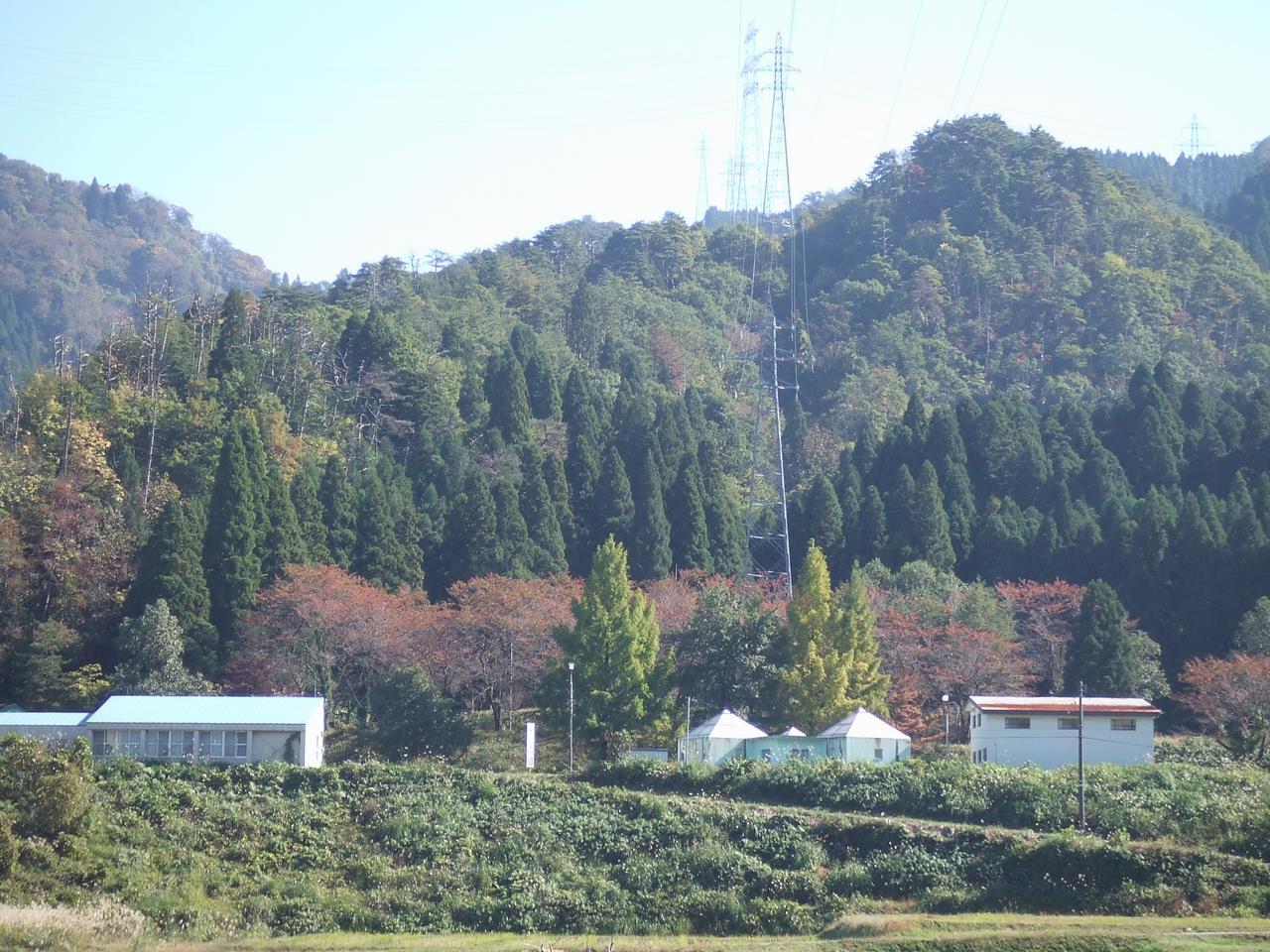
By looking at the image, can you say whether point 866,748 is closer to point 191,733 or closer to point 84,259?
point 191,733

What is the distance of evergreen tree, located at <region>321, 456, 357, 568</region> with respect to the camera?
49.7 m

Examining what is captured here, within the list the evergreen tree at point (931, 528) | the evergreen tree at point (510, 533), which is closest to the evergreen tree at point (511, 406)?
the evergreen tree at point (510, 533)

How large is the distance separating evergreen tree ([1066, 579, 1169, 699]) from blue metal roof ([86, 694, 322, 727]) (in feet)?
65.2

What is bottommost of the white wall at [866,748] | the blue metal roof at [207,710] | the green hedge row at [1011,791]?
the green hedge row at [1011,791]

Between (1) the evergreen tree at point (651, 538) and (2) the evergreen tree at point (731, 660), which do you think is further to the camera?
(1) the evergreen tree at point (651, 538)

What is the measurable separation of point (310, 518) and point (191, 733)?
16.2m

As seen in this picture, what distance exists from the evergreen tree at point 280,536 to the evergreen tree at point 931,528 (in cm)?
1997

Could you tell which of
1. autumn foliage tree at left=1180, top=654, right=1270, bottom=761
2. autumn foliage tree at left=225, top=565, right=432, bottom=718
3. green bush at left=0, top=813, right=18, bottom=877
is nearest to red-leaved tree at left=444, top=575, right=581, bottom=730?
autumn foliage tree at left=225, top=565, right=432, bottom=718

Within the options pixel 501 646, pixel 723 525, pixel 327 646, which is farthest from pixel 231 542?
pixel 723 525

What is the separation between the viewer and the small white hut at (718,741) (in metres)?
35.9

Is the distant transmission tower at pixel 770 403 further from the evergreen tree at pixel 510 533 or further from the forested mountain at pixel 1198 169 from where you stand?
the forested mountain at pixel 1198 169

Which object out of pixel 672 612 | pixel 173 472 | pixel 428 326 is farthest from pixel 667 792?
pixel 428 326

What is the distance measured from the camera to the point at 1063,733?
115 feet

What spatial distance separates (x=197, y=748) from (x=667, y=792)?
33.8ft
